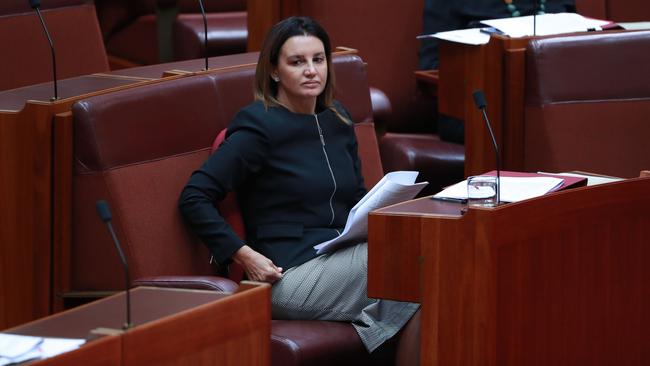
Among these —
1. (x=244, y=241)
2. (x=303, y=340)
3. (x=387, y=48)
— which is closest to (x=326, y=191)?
(x=244, y=241)

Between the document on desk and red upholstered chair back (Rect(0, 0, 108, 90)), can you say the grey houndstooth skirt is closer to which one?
the document on desk

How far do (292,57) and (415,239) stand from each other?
342mm

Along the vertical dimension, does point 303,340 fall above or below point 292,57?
below

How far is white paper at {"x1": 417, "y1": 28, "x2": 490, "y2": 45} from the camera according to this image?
160 centimetres

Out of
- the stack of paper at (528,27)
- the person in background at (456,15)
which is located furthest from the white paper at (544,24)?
the person in background at (456,15)

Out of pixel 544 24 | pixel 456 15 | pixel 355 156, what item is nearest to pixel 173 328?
pixel 355 156

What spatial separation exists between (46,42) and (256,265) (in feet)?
2.12

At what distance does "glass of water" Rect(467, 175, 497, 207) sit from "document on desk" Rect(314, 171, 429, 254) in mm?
112

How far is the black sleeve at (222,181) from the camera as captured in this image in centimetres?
130

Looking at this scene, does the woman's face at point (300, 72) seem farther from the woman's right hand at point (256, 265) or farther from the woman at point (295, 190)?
the woman's right hand at point (256, 265)

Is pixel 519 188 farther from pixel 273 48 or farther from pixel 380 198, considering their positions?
pixel 273 48

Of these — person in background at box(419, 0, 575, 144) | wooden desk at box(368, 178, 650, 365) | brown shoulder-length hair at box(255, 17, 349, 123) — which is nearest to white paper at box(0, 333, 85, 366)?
wooden desk at box(368, 178, 650, 365)

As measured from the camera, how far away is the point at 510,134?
1620 millimetres

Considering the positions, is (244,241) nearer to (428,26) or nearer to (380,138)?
(380,138)
